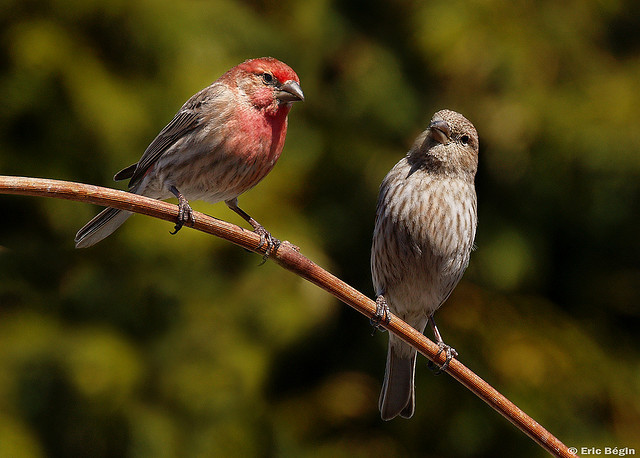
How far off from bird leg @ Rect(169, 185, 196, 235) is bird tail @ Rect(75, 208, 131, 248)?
247mm

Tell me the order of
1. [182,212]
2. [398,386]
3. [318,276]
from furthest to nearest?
[398,386] < [182,212] < [318,276]

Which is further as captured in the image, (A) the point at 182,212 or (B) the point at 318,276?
(A) the point at 182,212

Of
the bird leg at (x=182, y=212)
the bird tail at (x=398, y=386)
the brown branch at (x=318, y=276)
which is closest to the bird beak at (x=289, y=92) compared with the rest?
the bird leg at (x=182, y=212)

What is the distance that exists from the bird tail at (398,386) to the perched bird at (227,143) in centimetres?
110

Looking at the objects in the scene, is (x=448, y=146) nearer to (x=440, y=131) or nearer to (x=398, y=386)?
(x=440, y=131)

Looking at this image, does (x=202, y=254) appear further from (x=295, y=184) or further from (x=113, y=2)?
(x=113, y=2)

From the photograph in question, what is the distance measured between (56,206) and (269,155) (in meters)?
2.91

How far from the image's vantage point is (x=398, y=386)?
4.34 m

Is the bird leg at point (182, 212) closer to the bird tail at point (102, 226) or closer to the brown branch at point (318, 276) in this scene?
the brown branch at point (318, 276)

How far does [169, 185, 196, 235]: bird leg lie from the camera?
2679mm

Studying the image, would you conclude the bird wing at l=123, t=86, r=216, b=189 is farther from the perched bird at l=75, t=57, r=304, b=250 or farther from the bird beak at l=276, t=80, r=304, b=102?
the bird beak at l=276, t=80, r=304, b=102

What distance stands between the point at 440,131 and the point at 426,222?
17.3 inches

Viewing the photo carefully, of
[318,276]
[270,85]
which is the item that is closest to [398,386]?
[270,85]

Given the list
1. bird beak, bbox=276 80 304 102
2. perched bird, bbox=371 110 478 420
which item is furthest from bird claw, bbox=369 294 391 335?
bird beak, bbox=276 80 304 102
